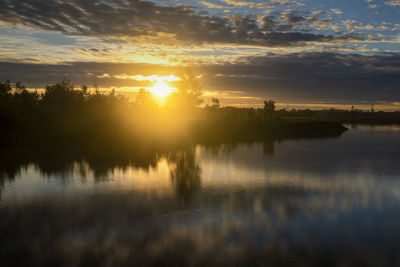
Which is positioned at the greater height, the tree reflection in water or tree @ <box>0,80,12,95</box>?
tree @ <box>0,80,12,95</box>

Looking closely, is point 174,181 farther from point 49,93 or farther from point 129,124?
point 49,93

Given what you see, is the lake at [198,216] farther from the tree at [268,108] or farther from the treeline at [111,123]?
the tree at [268,108]

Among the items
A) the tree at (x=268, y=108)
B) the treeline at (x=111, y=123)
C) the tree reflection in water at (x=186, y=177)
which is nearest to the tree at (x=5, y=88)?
the treeline at (x=111, y=123)

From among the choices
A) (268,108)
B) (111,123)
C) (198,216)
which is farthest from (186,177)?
(268,108)

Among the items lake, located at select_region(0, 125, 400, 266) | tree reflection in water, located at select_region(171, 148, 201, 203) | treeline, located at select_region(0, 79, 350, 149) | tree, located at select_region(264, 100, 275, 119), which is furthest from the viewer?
tree, located at select_region(264, 100, 275, 119)

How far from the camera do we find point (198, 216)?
21375 millimetres

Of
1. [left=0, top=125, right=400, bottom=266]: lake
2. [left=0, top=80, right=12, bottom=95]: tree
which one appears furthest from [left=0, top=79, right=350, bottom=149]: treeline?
[left=0, top=125, right=400, bottom=266]: lake

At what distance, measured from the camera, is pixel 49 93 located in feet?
385

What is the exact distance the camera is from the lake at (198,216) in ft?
51.3


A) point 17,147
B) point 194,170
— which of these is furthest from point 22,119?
point 194,170

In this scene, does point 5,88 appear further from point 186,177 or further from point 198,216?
point 198,216

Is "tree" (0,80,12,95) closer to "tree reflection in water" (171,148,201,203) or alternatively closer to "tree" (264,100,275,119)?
"tree reflection in water" (171,148,201,203)

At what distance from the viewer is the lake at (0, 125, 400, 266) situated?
15.6m

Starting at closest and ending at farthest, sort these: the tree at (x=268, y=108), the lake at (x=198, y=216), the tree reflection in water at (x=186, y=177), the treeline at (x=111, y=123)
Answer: the lake at (x=198, y=216) < the tree reflection in water at (x=186, y=177) < the treeline at (x=111, y=123) < the tree at (x=268, y=108)
